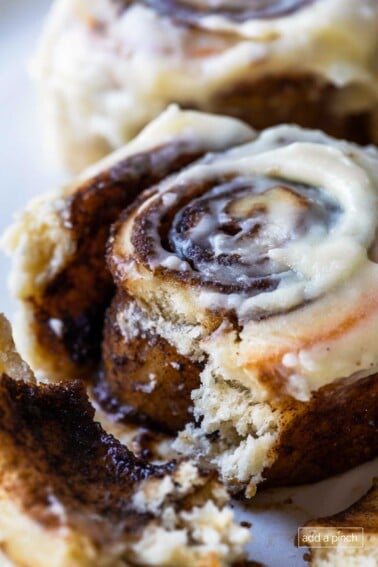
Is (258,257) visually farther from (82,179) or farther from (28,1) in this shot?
(28,1)

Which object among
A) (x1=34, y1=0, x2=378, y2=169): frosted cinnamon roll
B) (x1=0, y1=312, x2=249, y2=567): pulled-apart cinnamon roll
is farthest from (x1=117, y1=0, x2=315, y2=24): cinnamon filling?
(x1=0, y1=312, x2=249, y2=567): pulled-apart cinnamon roll

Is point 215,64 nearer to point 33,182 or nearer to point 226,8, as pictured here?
point 226,8

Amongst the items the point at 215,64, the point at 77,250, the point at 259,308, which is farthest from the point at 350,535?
the point at 215,64

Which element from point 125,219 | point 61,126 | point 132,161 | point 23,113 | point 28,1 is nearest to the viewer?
point 125,219

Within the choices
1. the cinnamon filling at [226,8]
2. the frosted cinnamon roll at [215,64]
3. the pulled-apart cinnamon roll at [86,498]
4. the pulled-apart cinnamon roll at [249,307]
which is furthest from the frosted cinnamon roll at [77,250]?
the cinnamon filling at [226,8]

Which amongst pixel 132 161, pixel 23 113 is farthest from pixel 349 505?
pixel 23 113

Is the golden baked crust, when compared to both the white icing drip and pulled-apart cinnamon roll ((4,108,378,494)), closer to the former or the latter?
Result: pulled-apart cinnamon roll ((4,108,378,494))

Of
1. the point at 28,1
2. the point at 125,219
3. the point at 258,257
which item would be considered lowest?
the point at 258,257
